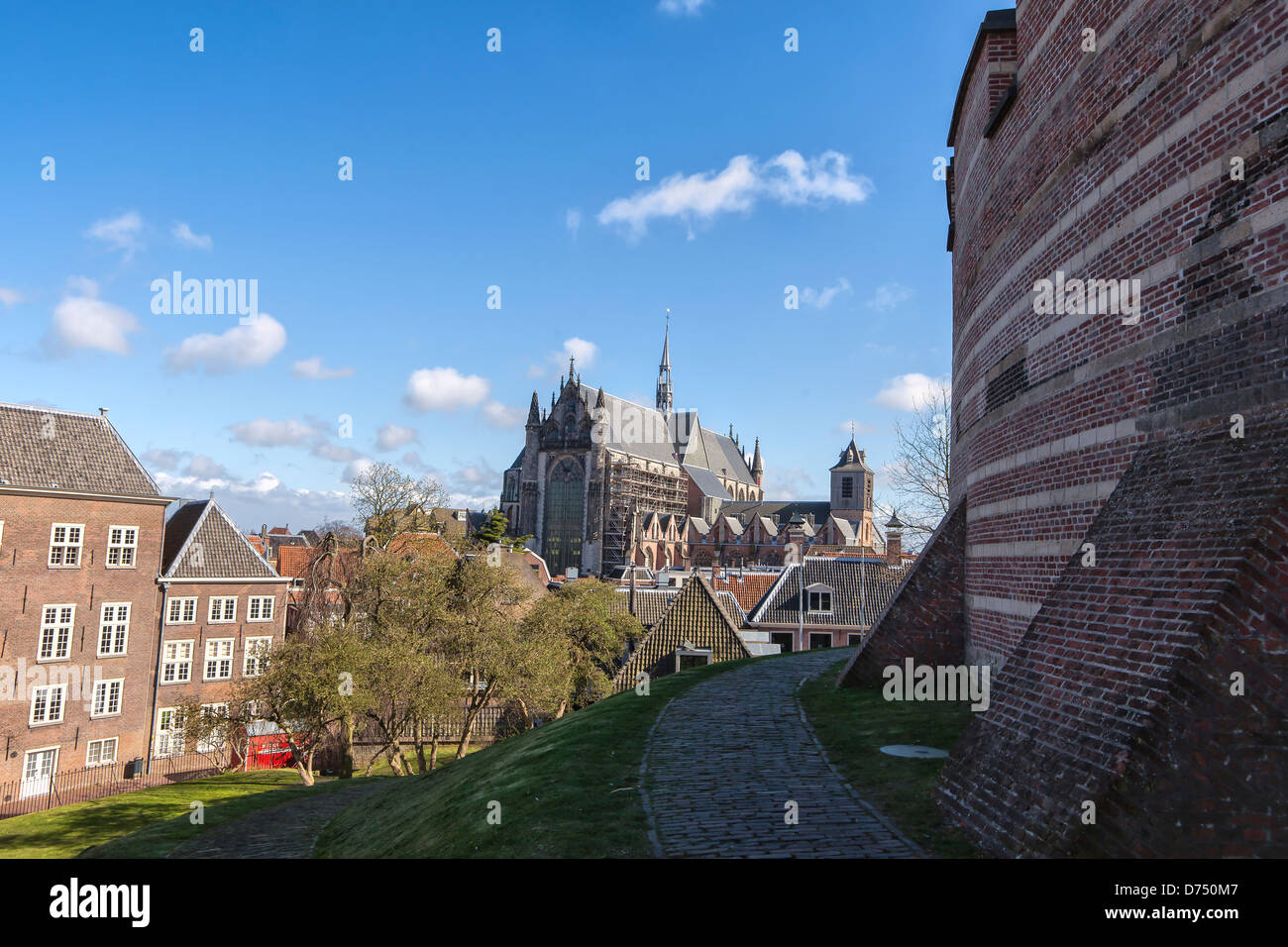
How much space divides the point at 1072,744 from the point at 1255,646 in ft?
4.60

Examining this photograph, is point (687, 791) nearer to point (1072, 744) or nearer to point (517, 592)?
point (1072, 744)

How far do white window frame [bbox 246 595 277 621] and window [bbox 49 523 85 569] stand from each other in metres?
7.36

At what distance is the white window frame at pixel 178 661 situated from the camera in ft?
104

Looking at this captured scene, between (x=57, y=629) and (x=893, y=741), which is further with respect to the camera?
(x=57, y=629)

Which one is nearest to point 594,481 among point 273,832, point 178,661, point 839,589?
point 839,589

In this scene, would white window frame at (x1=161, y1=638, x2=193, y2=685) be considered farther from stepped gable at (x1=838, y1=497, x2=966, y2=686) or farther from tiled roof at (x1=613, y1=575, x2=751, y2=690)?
stepped gable at (x1=838, y1=497, x2=966, y2=686)

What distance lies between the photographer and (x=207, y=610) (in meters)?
33.5

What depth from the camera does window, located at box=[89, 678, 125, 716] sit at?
29109 mm

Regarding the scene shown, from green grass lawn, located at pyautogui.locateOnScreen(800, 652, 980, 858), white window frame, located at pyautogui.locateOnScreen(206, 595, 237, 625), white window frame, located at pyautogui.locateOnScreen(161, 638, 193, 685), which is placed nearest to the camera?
green grass lawn, located at pyautogui.locateOnScreen(800, 652, 980, 858)

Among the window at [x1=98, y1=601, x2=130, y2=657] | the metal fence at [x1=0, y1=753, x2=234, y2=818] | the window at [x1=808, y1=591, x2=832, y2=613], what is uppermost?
the window at [x1=808, y1=591, x2=832, y2=613]

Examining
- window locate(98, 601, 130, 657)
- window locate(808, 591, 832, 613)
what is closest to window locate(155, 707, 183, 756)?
window locate(98, 601, 130, 657)

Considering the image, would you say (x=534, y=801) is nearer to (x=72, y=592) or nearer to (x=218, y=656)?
(x=72, y=592)

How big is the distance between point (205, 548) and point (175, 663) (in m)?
4.94
